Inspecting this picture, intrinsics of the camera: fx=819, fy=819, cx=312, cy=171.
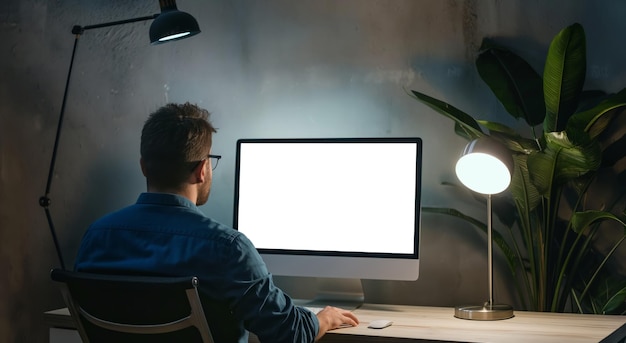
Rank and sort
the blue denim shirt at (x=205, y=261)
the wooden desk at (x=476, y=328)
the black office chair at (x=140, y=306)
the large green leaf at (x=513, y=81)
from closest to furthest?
1. the black office chair at (x=140, y=306)
2. the blue denim shirt at (x=205, y=261)
3. the wooden desk at (x=476, y=328)
4. the large green leaf at (x=513, y=81)

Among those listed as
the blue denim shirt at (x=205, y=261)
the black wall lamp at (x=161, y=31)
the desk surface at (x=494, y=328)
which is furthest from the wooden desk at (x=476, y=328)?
the black wall lamp at (x=161, y=31)

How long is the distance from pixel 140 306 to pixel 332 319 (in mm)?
646

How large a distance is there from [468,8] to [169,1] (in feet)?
3.32

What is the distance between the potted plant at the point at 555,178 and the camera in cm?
243

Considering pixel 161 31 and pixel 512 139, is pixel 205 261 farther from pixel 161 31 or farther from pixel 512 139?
pixel 512 139

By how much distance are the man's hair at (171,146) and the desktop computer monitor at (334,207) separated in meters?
0.69

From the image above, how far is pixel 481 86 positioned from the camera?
2805 mm

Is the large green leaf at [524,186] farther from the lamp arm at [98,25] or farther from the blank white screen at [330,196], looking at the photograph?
the lamp arm at [98,25]

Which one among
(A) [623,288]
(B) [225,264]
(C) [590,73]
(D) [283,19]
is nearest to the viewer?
(B) [225,264]

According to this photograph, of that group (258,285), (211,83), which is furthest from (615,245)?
(211,83)

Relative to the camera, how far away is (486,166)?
244cm

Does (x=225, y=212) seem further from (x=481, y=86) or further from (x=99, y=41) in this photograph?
(x=481, y=86)

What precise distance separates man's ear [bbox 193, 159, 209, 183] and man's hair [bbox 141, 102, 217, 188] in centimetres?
1

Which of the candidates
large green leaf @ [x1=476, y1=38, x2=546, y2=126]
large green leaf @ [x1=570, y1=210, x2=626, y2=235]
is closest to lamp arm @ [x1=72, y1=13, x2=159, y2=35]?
large green leaf @ [x1=476, y1=38, x2=546, y2=126]
